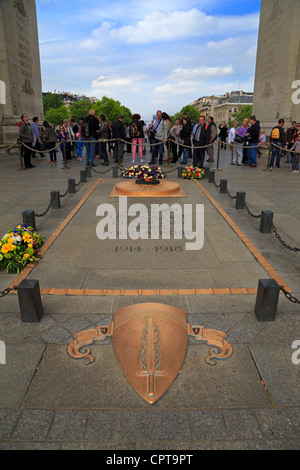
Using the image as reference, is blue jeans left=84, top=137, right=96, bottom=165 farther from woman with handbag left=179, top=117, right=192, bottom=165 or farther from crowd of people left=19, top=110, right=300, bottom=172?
woman with handbag left=179, top=117, right=192, bottom=165

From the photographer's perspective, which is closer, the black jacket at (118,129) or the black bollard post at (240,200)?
the black bollard post at (240,200)

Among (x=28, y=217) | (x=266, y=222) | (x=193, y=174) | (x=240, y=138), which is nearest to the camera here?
(x=28, y=217)

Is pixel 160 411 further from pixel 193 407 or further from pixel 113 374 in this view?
pixel 113 374

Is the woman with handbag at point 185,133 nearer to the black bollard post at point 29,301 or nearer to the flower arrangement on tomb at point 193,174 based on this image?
the flower arrangement on tomb at point 193,174

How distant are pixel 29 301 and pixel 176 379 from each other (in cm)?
157

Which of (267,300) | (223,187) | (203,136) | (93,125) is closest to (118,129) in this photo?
(93,125)

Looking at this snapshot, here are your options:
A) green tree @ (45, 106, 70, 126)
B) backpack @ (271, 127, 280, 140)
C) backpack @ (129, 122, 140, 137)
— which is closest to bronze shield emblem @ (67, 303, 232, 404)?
backpack @ (129, 122, 140, 137)

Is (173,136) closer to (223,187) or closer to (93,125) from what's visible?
(93,125)

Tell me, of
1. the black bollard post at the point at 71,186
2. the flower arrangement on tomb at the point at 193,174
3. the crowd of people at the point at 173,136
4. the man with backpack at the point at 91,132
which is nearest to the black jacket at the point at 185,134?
the crowd of people at the point at 173,136

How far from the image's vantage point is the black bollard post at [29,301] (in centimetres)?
320

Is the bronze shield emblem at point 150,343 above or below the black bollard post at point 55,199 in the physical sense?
below

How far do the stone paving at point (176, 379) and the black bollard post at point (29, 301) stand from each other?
70mm

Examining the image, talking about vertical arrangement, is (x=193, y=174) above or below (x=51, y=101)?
below

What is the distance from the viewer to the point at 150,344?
2893 mm
